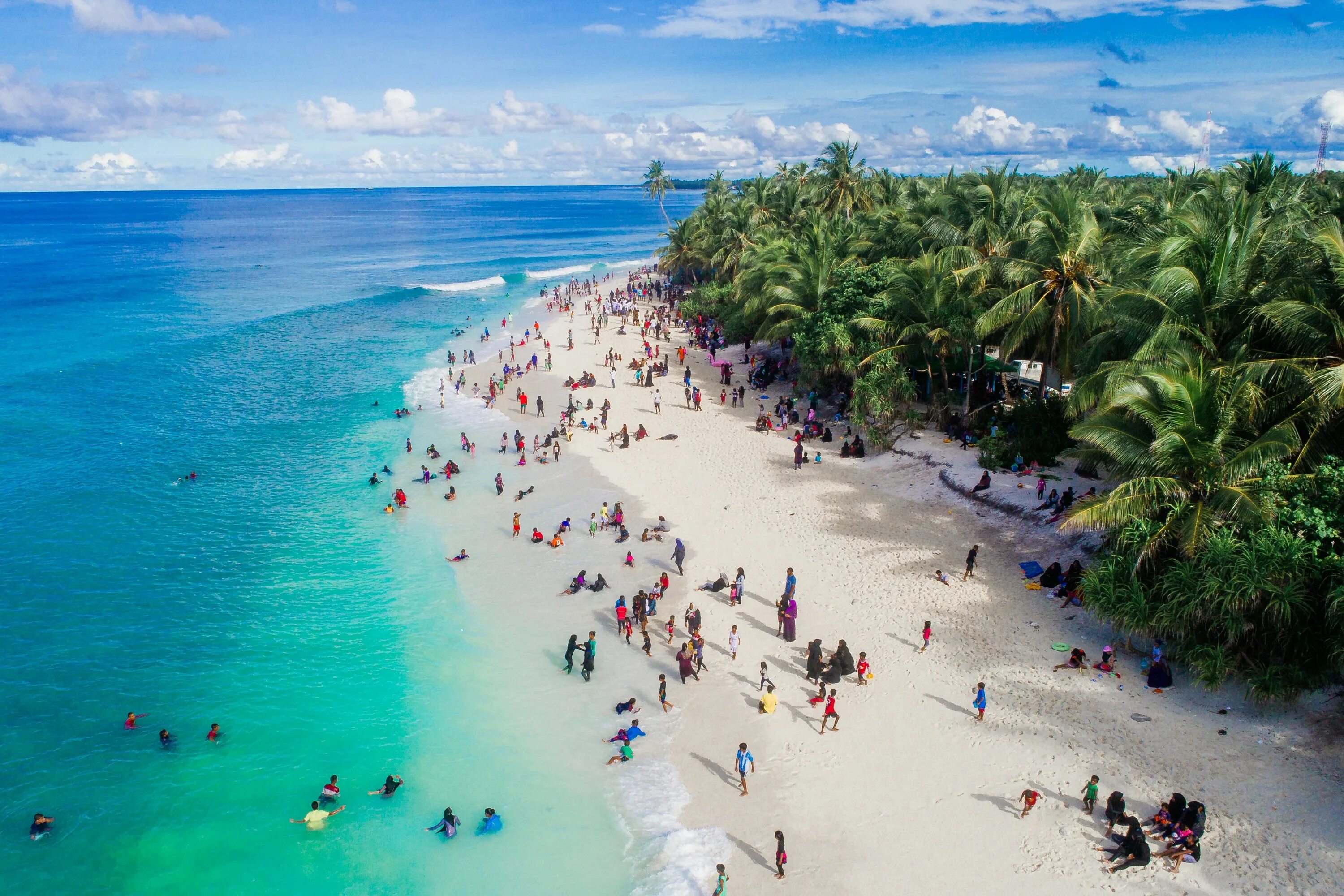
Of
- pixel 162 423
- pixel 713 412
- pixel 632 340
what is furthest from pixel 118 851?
pixel 632 340

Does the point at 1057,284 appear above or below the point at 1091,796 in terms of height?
above

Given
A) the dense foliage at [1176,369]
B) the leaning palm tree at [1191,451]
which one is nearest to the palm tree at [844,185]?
the dense foliage at [1176,369]

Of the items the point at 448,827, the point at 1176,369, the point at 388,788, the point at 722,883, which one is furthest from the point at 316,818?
the point at 1176,369

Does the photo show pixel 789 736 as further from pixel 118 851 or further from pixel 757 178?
pixel 757 178

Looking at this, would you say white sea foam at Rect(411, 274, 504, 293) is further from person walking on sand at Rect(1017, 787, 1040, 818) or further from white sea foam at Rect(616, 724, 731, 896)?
person walking on sand at Rect(1017, 787, 1040, 818)

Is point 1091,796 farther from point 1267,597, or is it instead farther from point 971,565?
point 971,565
